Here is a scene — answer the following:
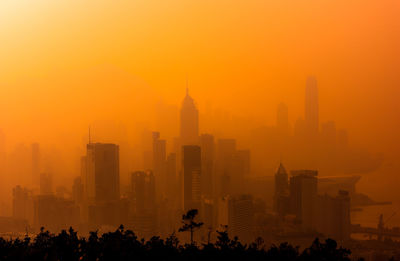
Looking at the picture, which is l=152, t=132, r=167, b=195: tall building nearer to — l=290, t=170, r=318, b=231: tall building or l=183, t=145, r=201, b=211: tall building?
l=183, t=145, r=201, b=211: tall building

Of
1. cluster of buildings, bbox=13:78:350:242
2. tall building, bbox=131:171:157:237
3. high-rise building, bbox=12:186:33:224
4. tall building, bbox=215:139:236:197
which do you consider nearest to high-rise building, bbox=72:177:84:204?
cluster of buildings, bbox=13:78:350:242

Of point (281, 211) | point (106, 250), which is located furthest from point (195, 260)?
point (281, 211)

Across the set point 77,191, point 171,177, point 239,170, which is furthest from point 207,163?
point 77,191

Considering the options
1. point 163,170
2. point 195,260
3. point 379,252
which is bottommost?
point 379,252

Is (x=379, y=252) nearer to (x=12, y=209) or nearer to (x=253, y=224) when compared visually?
(x=253, y=224)

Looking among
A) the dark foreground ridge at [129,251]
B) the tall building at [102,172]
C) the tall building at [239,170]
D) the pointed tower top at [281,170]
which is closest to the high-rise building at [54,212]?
the tall building at [102,172]

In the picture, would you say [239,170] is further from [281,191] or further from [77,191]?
[77,191]
